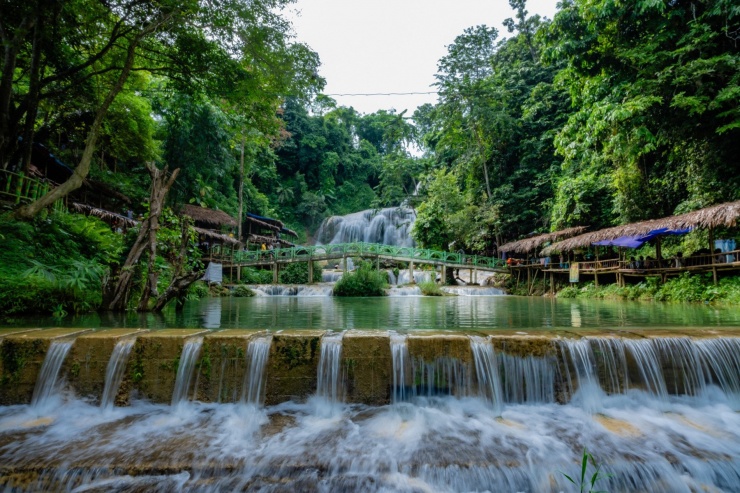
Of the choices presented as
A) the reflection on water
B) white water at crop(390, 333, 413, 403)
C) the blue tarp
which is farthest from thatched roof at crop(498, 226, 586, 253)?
white water at crop(390, 333, 413, 403)

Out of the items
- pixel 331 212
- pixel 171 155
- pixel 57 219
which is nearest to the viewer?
pixel 57 219

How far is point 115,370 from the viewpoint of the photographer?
3.70m

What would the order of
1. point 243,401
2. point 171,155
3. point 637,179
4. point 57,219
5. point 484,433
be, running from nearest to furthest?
point 484,433 → point 243,401 → point 57,219 → point 637,179 → point 171,155

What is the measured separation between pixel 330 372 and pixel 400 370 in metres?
0.70

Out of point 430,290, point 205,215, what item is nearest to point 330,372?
point 430,290

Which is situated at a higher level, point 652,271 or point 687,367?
point 652,271

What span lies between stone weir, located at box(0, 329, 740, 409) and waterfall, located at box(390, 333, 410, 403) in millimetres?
10

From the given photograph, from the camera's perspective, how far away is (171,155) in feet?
68.9

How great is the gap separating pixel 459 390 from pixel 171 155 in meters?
22.0

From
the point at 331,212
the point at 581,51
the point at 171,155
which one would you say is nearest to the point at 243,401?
the point at 581,51

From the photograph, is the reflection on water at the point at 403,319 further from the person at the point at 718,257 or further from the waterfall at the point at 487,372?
the person at the point at 718,257

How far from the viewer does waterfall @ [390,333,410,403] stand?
3.78 metres

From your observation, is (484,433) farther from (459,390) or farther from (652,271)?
(652,271)

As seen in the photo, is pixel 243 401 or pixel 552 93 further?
pixel 552 93
